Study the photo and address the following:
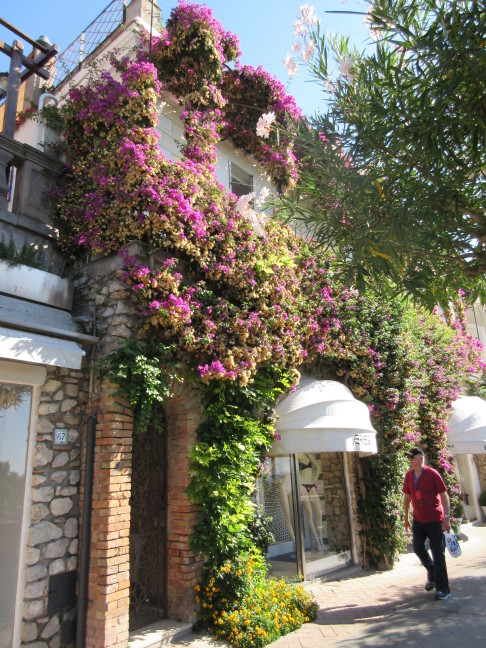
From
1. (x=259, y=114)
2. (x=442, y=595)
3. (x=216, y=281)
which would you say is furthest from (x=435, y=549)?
(x=259, y=114)

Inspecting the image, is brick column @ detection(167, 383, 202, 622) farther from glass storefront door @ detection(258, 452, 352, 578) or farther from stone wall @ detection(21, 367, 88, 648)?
glass storefront door @ detection(258, 452, 352, 578)

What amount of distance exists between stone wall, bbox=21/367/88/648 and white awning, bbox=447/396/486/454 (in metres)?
10.2

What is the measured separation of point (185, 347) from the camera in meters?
6.11

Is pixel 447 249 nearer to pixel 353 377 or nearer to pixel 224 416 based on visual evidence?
pixel 224 416

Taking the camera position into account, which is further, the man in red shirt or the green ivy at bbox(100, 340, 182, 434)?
the man in red shirt

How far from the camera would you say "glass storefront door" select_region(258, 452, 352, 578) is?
8.10 meters

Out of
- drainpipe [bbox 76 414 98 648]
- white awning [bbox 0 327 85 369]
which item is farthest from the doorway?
white awning [bbox 0 327 85 369]

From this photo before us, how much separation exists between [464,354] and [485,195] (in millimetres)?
9366

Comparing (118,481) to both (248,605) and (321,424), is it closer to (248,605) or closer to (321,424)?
(248,605)

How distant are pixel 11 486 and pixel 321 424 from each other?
417 centimetres

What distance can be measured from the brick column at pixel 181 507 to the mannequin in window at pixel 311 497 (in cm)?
289

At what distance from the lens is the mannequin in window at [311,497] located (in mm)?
8630

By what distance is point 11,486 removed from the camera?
5.16 metres

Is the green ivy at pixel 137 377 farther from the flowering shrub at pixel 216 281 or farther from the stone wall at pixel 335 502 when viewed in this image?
the stone wall at pixel 335 502
